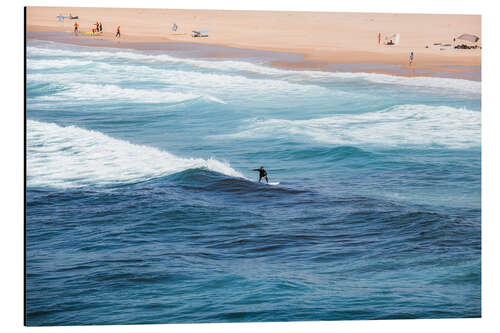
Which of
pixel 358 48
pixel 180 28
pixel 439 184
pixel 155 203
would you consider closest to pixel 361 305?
pixel 439 184

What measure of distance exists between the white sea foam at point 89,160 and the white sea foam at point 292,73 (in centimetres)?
89

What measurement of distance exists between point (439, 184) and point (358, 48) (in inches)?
64.4

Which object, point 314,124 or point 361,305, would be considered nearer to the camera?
point 361,305

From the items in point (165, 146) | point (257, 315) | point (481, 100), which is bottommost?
point (257, 315)

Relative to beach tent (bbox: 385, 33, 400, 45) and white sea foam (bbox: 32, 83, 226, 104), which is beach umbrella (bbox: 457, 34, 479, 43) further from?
white sea foam (bbox: 32, 83, 226, 104)

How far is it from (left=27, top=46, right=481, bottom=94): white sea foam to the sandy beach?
118 mm

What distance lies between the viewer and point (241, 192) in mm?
7031

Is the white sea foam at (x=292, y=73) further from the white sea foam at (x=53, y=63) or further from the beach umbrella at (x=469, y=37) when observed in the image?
the beach umbrella at (x=469, y=37)

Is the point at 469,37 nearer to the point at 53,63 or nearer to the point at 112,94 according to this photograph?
the point at 112,94

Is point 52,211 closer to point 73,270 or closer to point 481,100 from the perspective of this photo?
point 73,270

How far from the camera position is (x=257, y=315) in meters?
6.04

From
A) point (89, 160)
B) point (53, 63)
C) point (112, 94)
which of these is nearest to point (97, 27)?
point (53, 63)

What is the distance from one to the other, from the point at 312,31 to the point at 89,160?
8.43 ft

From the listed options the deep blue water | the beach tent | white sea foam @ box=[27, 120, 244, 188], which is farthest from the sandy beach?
white sea foam @ box=[27, 120, 244, 188]
